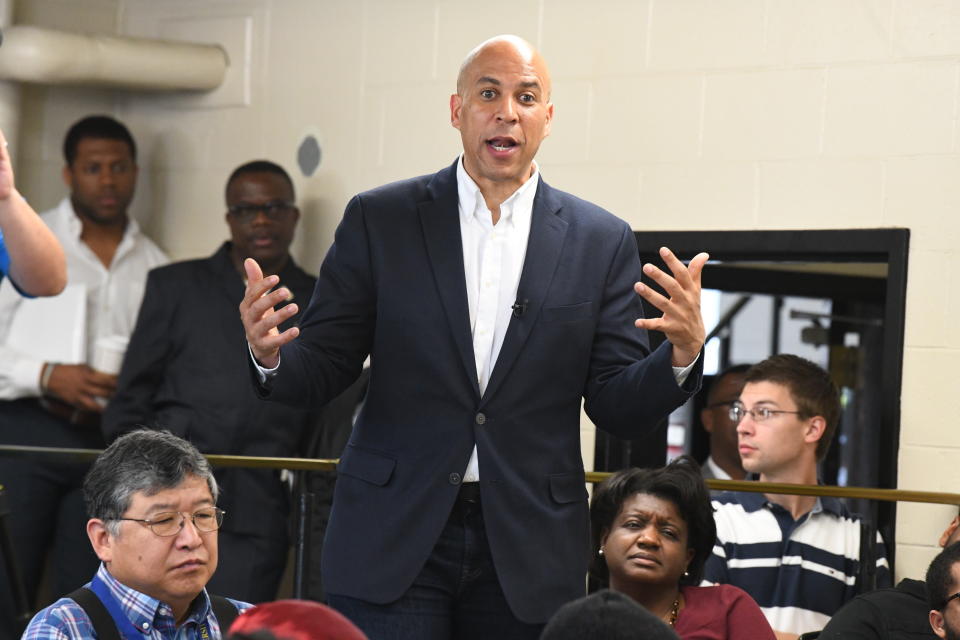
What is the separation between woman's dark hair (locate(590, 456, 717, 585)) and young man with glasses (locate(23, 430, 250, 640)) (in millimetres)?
957

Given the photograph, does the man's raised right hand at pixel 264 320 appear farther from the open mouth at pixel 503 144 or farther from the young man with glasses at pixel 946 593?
the young man with glasses at pixel 946 593

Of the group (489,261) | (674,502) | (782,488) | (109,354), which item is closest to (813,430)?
(782,488)

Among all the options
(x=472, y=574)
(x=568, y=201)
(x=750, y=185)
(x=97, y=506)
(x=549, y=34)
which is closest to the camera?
(x=472, y=574)

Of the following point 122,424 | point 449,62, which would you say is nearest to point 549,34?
point 449,62

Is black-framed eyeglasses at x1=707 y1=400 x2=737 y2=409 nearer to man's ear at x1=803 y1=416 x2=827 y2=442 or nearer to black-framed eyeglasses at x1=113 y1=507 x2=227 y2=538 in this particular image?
man's ear at x1=803 y1=416 x2=827 y2=442

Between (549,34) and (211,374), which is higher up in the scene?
(549,34)

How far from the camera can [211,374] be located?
508 cm

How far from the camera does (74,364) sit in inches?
206

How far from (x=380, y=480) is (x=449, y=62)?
2951 millimetres

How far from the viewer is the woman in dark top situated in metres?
3.19

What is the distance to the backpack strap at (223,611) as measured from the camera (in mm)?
2676

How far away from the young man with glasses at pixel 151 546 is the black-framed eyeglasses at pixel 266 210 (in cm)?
243

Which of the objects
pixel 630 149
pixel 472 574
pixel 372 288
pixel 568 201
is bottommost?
pixel 472 574

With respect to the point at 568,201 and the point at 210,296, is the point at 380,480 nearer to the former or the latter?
the point at 568,201
